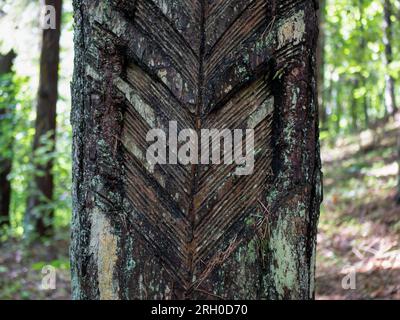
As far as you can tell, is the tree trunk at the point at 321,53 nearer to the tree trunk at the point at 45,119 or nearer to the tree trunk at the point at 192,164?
the tree trunk at the point at 45,119

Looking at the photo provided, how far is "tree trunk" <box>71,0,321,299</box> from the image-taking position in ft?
6.41

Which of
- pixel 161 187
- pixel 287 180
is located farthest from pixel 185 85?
pixel 287 180

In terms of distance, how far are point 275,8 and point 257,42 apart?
158 millimetres

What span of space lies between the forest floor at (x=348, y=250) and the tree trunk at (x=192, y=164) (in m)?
3.26

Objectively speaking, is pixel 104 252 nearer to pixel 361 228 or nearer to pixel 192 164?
pixel 192 164

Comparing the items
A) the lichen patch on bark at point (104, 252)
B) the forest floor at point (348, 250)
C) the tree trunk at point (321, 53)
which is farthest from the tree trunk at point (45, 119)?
the lichen patch on bark at point (104, 252)

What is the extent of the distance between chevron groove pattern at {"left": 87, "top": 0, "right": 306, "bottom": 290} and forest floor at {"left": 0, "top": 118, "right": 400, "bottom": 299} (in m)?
3.34

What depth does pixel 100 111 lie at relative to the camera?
79.6 inches

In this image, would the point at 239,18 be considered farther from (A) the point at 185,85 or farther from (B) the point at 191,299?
(B) the point at 191,299

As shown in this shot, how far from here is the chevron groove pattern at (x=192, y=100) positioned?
1963 mm

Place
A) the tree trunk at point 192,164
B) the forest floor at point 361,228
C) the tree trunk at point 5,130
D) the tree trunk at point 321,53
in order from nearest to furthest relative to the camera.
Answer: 1. the tree trunk at point 192,164
2. the forest floor at point 361,228
3. the tree trunk at point 5,130
4. the tree trunk at point 321,53

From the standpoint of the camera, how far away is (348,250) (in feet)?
24.7

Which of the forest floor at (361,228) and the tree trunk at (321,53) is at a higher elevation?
the tree trunk at (321,53)

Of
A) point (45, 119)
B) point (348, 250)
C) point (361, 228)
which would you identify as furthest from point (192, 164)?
point (45, 119)
